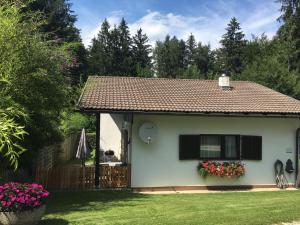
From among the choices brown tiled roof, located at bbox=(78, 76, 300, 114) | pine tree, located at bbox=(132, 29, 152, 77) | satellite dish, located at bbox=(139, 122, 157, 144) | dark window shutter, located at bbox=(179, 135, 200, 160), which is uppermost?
pine tree, located at bbox=(132, 29, 152, 77)

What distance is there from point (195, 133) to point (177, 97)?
6.25ft

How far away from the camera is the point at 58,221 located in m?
9.15

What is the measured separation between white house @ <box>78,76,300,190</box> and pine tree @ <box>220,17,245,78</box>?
150ft

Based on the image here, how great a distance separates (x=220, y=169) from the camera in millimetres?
15000

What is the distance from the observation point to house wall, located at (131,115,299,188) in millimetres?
14773

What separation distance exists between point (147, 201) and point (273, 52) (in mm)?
33223

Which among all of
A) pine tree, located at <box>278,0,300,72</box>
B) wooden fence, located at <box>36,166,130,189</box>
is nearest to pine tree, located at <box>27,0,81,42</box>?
pine tree, located at <box>278,0,300,72</box>

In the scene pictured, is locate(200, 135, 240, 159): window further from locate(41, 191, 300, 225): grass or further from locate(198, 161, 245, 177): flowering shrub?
locate(41, 191, 300, 225): grass

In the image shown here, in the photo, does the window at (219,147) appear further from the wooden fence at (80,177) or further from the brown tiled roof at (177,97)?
the wooden fence at (80,177)

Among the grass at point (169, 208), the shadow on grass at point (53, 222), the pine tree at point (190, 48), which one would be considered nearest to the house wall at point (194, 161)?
the grass at point (169, 208)

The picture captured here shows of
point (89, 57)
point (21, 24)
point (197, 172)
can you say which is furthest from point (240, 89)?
point (89, 57)

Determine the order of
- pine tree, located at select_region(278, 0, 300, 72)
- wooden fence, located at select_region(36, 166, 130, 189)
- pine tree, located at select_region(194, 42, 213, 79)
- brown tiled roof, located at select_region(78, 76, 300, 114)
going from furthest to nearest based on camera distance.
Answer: pine tree, located at select_region(194, 42, 213, 79) → pine tree, located at select_region(278, 0, 300, 72) → brown tiled roof, located at select_region(78, 76, 300, 114) → wooden fence, located at select_region(36, 166, 130, 189)

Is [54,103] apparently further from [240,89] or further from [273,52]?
[273,52]

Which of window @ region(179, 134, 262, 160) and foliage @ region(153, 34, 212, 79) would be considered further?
foliage @ region(153, 34, 212, 79)
